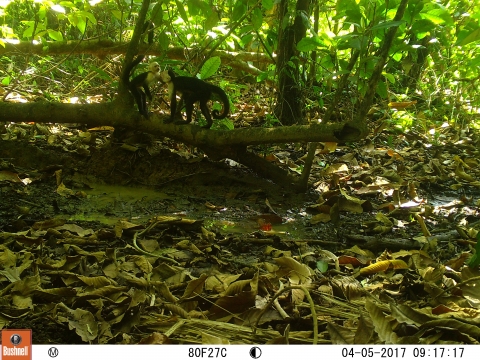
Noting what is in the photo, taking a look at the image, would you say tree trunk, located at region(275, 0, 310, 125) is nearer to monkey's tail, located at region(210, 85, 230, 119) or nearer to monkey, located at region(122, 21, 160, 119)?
monkey's tail, located at region(210, 85, 230, 119)

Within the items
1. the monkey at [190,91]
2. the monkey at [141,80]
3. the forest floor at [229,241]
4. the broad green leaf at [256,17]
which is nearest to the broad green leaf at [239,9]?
the broad green leaf at [256,17]

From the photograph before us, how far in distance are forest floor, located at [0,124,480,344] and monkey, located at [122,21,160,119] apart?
1.11 feet

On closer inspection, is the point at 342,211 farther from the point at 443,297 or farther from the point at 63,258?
the point at 63,258

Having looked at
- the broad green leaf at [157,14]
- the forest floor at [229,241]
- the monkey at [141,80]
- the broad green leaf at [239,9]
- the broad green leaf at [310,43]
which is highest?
the broad green leaf at [157,14]

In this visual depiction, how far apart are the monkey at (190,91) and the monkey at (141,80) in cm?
8

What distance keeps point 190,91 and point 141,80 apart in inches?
16.8

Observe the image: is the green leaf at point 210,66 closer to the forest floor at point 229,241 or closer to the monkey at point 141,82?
the monkey at point 141,82

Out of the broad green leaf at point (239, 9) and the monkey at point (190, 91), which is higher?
the broad green leaf at point (239, 9)

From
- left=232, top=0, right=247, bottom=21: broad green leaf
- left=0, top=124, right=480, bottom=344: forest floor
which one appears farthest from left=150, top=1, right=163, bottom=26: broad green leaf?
left=0, top=124, right=480, bottom=344: forest floor

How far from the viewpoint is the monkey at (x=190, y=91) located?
3873mm

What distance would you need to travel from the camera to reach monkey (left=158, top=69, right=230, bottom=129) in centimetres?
387

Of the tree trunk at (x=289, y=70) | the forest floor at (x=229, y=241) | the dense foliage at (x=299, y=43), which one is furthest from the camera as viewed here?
the tree trunk at (x=289, y=70)
